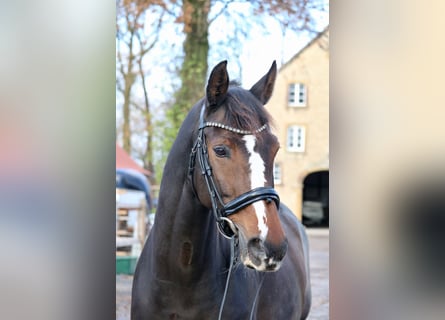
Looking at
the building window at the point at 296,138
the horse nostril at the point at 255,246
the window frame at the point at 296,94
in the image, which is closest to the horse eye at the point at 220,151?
the horse nostril at the point at 255,246

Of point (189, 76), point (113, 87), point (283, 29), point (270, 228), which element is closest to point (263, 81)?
point (270, 228)

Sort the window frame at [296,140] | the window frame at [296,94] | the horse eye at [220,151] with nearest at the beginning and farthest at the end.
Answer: the horse eye at [220,151], the window frame at [296,94], the window frame at [296,140]

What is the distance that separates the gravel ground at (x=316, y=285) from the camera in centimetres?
235

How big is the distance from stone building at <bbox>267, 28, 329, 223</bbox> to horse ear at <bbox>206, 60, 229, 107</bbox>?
265 cm

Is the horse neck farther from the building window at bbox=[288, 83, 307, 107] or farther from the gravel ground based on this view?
the building window at bbox=[288, 83, 307, 107]

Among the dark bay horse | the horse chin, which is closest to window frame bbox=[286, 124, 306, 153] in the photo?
the dark bay horse

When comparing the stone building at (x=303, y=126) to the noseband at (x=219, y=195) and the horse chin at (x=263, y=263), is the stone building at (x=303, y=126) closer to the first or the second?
the noseband at (x=219, y=195)

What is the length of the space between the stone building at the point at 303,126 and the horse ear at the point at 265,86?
2.43m

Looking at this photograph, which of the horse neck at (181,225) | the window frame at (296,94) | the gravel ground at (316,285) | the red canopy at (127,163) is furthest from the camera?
the red canopy at (127,163)

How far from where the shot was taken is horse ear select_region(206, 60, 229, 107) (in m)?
1.46

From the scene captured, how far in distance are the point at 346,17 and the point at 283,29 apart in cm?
285

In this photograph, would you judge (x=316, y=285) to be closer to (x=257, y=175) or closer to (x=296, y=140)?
(x=296, y=140)

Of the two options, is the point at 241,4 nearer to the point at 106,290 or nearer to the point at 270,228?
the point at 270,228

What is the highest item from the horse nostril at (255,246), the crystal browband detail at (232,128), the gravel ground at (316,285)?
the crystal browband detail at (232,128)
